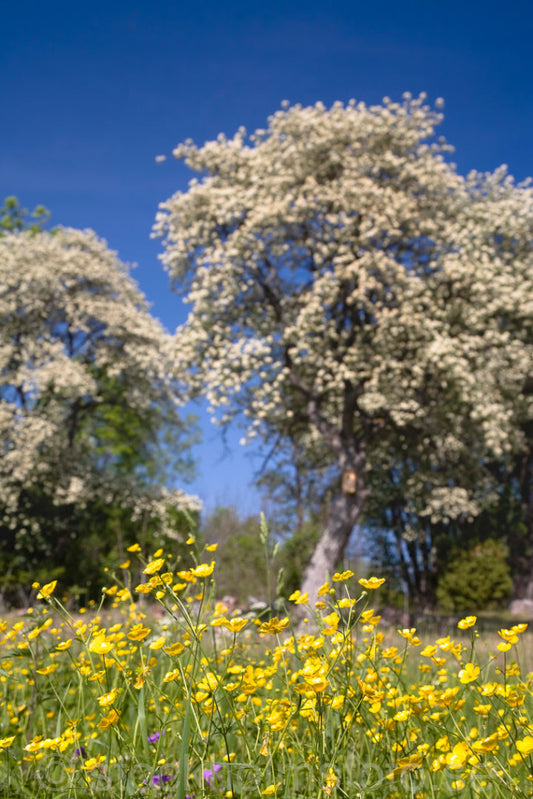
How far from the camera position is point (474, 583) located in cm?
2066

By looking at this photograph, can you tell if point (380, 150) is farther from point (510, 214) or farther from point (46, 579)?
point (46, 579)

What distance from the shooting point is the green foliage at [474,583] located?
67.9 feet

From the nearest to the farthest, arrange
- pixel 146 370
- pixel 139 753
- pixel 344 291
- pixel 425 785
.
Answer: pixel 425 785
pixel 139 753
pixel 344 291
pixel 146 370

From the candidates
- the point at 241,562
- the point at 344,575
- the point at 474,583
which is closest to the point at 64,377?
the point at 241,562

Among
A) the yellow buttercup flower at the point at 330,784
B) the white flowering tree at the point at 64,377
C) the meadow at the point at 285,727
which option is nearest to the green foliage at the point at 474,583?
the white flowering tree at the point at 64,377

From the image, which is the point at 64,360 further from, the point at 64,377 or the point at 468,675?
the point at 468,675

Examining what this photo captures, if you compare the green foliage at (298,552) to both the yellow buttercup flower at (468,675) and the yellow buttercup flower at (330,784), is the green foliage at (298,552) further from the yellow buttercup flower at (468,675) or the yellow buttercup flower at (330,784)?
the yellow buttercup flower at (330,784)

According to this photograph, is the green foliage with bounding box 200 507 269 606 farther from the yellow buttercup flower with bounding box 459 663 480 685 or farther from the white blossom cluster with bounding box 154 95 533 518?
the yellow buttercup flower with bounding box 459 663 480 685

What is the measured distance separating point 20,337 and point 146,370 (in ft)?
12.4

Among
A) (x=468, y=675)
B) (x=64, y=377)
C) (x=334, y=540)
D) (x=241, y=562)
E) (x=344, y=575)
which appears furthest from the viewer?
(x=241, y=562)

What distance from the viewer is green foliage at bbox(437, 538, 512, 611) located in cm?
2069

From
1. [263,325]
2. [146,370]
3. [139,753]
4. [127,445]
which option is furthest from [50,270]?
[139,753]

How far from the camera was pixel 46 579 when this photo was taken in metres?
18.9

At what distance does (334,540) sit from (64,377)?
8.33 meters
